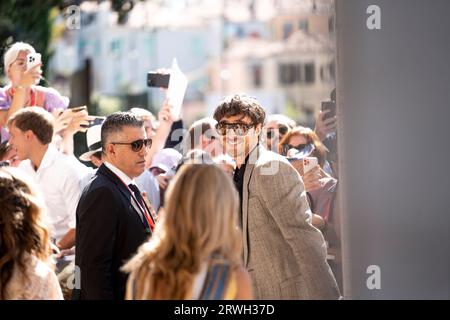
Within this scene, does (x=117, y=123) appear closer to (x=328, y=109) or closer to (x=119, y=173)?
(x=119, y=173)

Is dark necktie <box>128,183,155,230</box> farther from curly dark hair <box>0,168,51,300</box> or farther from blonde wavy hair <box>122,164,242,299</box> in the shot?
blonde wavy hair <box>122,164,242,299</box>

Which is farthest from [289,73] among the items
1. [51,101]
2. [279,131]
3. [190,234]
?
[190,234]

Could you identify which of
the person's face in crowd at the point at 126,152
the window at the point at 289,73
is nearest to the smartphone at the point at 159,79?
the person's face in crowd at the point at 126,152

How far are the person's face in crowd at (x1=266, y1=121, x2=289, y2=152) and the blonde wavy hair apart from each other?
2625 mm

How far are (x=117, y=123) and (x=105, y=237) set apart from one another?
70 centimetres

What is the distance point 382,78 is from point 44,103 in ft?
8.54

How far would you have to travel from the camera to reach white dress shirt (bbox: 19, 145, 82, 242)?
5.33m

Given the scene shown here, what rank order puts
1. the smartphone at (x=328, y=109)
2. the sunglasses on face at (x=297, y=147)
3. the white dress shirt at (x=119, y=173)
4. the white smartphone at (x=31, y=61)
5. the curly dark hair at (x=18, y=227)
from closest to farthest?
the curly dark hair at (x=18, y=227) < the white dress shirt at (x=119, y=173) < the smartphone at (x=328, y=109) < the sunglasses on face at (x=297, y=147) < the white smartphone at (x=31, y=61)

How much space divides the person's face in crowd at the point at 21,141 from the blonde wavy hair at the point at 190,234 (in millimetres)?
2450

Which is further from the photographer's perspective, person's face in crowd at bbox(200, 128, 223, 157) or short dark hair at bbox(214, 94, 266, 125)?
person's face in crowd at bbox(200, 128, 223, 157)

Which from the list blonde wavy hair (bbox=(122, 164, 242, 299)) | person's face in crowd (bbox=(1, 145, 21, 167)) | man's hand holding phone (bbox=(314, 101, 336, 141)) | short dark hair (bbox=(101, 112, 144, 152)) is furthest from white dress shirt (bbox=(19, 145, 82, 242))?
blonde wavy hair (bbox=(122, 164, 242, 299))

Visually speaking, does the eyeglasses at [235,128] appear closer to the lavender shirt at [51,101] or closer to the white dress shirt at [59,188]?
the white dress shirt at [59,188]

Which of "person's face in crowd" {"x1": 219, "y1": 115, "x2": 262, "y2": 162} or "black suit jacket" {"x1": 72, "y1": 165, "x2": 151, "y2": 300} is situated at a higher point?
"person's face in crowd" {"x1": 219, "y1": 115, "x2": 262, "y2": 162}

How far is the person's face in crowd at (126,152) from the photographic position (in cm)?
438
